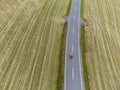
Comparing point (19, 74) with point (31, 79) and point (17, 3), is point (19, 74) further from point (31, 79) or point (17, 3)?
point (17, 3)

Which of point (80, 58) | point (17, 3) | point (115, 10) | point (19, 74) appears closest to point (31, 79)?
point (19, 74)

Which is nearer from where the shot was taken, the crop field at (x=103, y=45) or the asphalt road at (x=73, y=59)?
the asphalt road at (x=73, y=59)

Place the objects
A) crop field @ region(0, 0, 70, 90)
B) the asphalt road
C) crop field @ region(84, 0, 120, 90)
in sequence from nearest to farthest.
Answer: crop field @ region(0, 0, 70, 90)
the asphalt road
crop field @ region(84, 0, 120, 90)

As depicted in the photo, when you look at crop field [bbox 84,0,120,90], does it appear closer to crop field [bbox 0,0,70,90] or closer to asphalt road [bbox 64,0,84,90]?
asphalt road [bbox 64,0,84,90]

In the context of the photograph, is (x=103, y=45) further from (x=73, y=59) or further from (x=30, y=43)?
(x=30, y=43)

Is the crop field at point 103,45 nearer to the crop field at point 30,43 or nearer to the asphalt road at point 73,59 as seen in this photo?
the asphalt road at point 73,59

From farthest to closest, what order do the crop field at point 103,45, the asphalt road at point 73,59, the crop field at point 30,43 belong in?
the crop field at point 103,45
the asphalt road at point 73,59
the crop field at point 30,43

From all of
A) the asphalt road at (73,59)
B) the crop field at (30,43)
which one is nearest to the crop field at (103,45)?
the asphalt road at (73,59)

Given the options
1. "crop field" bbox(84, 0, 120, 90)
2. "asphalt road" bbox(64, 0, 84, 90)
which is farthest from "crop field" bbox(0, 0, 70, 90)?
"crop field" bbox(84, 0, 120, 90)
